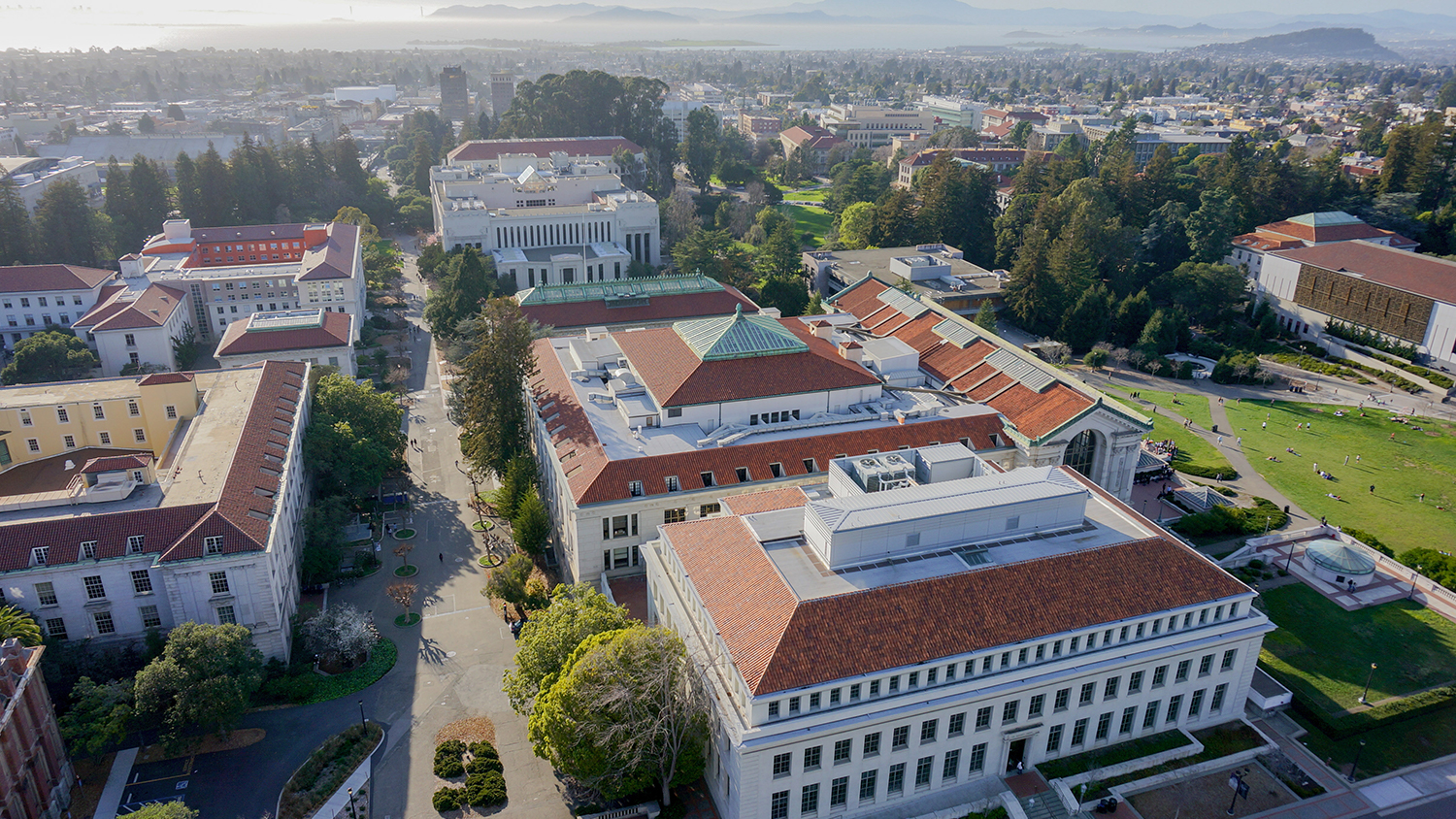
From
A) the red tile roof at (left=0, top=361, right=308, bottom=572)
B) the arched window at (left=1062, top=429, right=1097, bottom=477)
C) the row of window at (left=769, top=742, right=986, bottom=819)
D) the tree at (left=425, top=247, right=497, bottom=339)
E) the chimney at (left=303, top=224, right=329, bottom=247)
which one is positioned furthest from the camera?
the chimney at (left=303, top=224, right=329, bottom=247)

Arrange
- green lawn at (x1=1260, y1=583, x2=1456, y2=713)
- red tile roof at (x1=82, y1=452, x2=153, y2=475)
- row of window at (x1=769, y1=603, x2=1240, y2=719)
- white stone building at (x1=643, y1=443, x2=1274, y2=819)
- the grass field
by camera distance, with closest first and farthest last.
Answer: row of window at (x1=769, y1=603, x2=1240, y2=719)
white stone building at (x1=643, y1=443, x2=1274, y2=819)
green lawn at (x1=1260, y1=583, x2=1456, y2=713)
red tile roof at (x1=82, y1=452, x2=153, y2=475)
the grass field

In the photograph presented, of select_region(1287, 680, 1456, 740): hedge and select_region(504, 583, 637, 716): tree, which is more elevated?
select_region(504, 583, 637, 716): tree

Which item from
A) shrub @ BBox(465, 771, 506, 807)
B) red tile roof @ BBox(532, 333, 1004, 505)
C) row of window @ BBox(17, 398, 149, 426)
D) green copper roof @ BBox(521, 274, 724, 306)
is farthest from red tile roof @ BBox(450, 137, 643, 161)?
shrub @ BBox(465, 771, 506, 807)

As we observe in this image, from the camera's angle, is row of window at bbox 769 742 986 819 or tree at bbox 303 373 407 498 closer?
row of window at bbox 769 742 986 819

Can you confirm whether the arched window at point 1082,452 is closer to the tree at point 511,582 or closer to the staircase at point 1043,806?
the staircase at point 1043,806

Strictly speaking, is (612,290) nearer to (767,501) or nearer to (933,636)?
(767,501)

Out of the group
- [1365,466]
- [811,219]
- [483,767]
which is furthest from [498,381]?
[811,219]

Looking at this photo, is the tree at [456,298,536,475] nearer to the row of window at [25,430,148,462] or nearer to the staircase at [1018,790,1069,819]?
the row of window at [25,430,148,462]

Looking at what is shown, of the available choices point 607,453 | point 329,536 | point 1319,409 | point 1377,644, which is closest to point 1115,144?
point 1319,409
